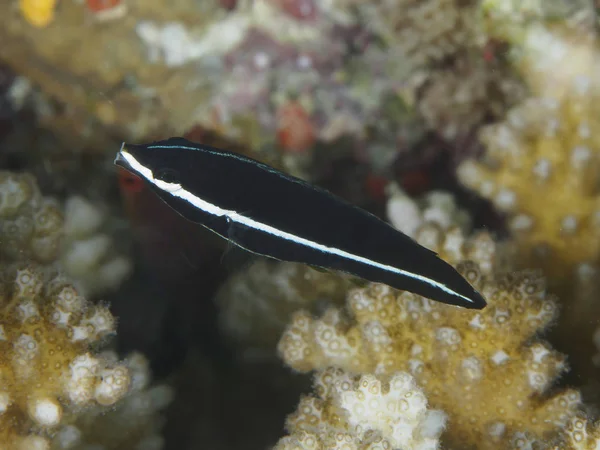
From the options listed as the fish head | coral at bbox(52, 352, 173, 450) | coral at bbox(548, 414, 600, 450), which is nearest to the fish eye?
the fish head

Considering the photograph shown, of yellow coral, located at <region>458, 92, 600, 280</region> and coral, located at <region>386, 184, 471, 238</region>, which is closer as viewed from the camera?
yellow coral, located at <region>458, 92, 600, 280</region>

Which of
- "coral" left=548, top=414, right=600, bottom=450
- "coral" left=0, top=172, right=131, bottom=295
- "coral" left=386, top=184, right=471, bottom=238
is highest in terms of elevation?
"coral" left=548, top=414, right=600, bottom=450

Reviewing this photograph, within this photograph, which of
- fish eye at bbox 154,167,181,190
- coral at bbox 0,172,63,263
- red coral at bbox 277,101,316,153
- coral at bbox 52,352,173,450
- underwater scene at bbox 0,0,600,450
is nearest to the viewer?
fish eye at bbox 154,167,181,190

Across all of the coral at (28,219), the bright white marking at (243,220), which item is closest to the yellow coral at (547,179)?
the bright white marking at (243,220)

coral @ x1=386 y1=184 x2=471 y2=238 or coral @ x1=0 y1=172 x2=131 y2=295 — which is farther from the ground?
coral @ x1=386 y1=184 x2=471 y2=238

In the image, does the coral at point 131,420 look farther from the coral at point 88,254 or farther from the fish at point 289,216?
the fish at point 289,216

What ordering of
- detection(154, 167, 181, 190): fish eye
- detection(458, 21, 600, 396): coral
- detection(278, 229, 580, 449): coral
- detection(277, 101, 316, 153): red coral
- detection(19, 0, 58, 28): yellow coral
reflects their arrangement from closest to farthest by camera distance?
1. detection(154, 167, 181, 190): fish eye
2. detection(278, 229, 580, 449): coral
3. detection(458, 21, 600, 396): coral
4. detection(19, 0, 58, 28): yellow coral
5. detection(277, 101, 316, 153): red coral

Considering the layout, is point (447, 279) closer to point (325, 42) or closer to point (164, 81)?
point (325, 42)

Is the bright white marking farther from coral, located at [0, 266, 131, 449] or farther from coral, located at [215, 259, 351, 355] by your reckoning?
coral, located at [215, 259, 351, 355]
